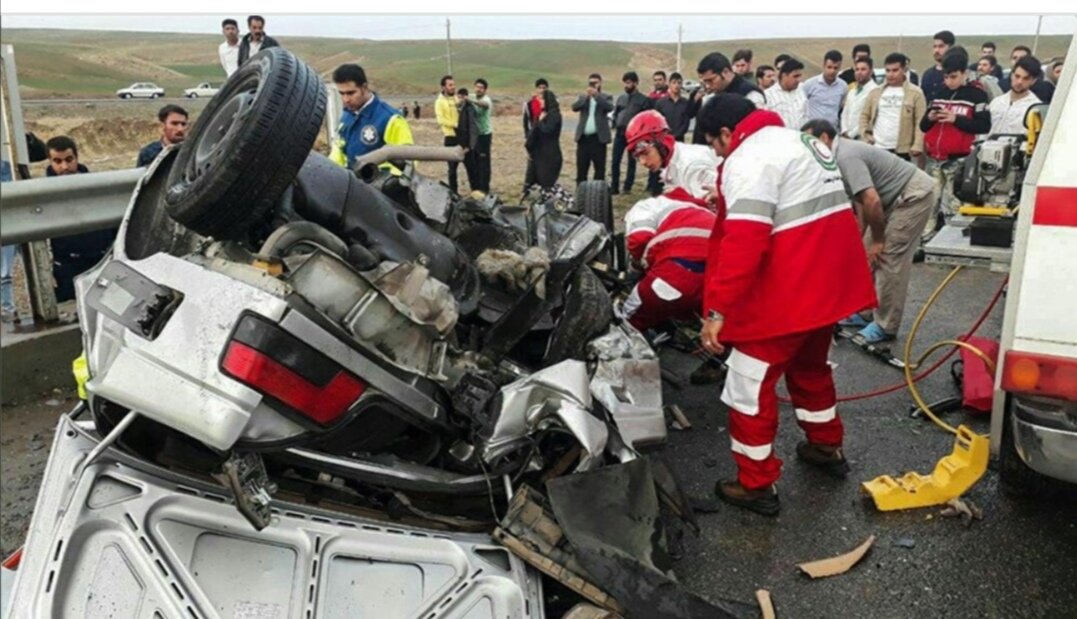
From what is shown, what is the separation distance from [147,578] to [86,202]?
8.76 feet

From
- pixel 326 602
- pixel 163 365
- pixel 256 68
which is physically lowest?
pixel 326 602

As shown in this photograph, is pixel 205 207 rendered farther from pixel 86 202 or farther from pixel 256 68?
pixel 86 202

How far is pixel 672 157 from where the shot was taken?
4.81 metres

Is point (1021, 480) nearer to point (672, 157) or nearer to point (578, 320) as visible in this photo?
point (578, 320)

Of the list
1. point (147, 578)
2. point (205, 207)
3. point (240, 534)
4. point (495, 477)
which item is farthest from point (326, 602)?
point (205, 207)

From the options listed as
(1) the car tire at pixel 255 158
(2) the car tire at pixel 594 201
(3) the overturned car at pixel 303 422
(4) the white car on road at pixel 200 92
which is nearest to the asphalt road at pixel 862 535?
(3) the overturned car at pixel 303 422

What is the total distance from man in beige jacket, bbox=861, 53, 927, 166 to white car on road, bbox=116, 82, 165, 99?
89.2ft

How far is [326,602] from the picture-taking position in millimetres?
2066

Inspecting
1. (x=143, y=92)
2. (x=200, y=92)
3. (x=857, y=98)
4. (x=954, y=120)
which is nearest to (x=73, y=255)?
(x=954, y=120)

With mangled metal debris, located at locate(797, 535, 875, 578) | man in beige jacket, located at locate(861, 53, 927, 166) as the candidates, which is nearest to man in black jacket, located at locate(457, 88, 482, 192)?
man in beige jacket, located at locate(861, 53, 927, 166)

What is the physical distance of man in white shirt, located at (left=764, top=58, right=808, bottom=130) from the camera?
8.04 metres

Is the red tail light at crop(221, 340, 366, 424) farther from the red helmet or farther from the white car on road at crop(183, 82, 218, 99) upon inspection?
the white car on road at crop(183, 82, 218, 99)

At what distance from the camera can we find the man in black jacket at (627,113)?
11.3m

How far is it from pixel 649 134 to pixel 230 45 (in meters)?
5.37
